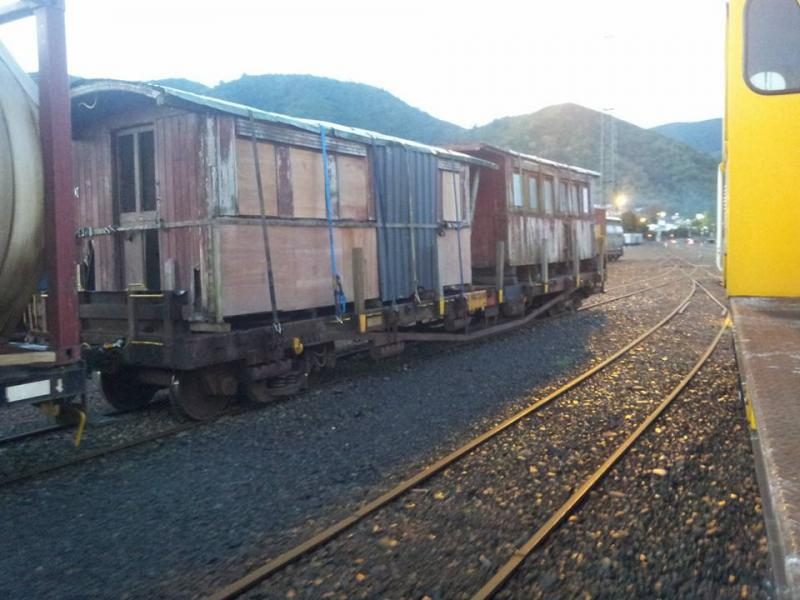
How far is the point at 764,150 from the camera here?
15.7 ft

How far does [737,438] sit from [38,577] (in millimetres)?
5665

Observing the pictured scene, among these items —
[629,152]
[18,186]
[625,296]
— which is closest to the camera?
[18,186]

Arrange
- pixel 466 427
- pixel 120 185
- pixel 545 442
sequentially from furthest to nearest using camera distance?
pixel 120 185 → pixel 466 427 → pixel 545 442

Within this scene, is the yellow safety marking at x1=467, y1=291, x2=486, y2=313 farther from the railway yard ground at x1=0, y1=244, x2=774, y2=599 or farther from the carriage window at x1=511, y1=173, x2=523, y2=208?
the railway yard ground at x1=0, y1=244, x2=774, y2=599

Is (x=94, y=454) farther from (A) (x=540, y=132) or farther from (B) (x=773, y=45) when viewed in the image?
(A) (x=540, y=132)

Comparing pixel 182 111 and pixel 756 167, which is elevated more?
pixel 182 111

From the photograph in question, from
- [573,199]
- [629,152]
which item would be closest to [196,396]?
[573,199]

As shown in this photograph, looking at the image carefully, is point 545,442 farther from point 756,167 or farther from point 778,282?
point 756,167

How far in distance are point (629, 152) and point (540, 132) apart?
19.9 m

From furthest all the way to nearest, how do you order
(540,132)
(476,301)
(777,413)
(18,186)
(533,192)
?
(540,132)
(533,192)
(476,301)
(18,186)
(777,413)

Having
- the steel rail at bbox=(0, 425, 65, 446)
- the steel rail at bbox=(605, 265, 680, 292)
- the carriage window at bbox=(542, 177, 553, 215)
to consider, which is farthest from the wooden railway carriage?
the steel rail at bbox=(605, 265, 680, 292)

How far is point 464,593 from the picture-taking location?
147 inches

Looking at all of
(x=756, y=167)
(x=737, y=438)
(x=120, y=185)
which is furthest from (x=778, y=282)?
(x=120, y=185)

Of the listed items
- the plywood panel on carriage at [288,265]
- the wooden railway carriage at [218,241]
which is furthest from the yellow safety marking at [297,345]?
the plywood panel on carriage at [288,265]
